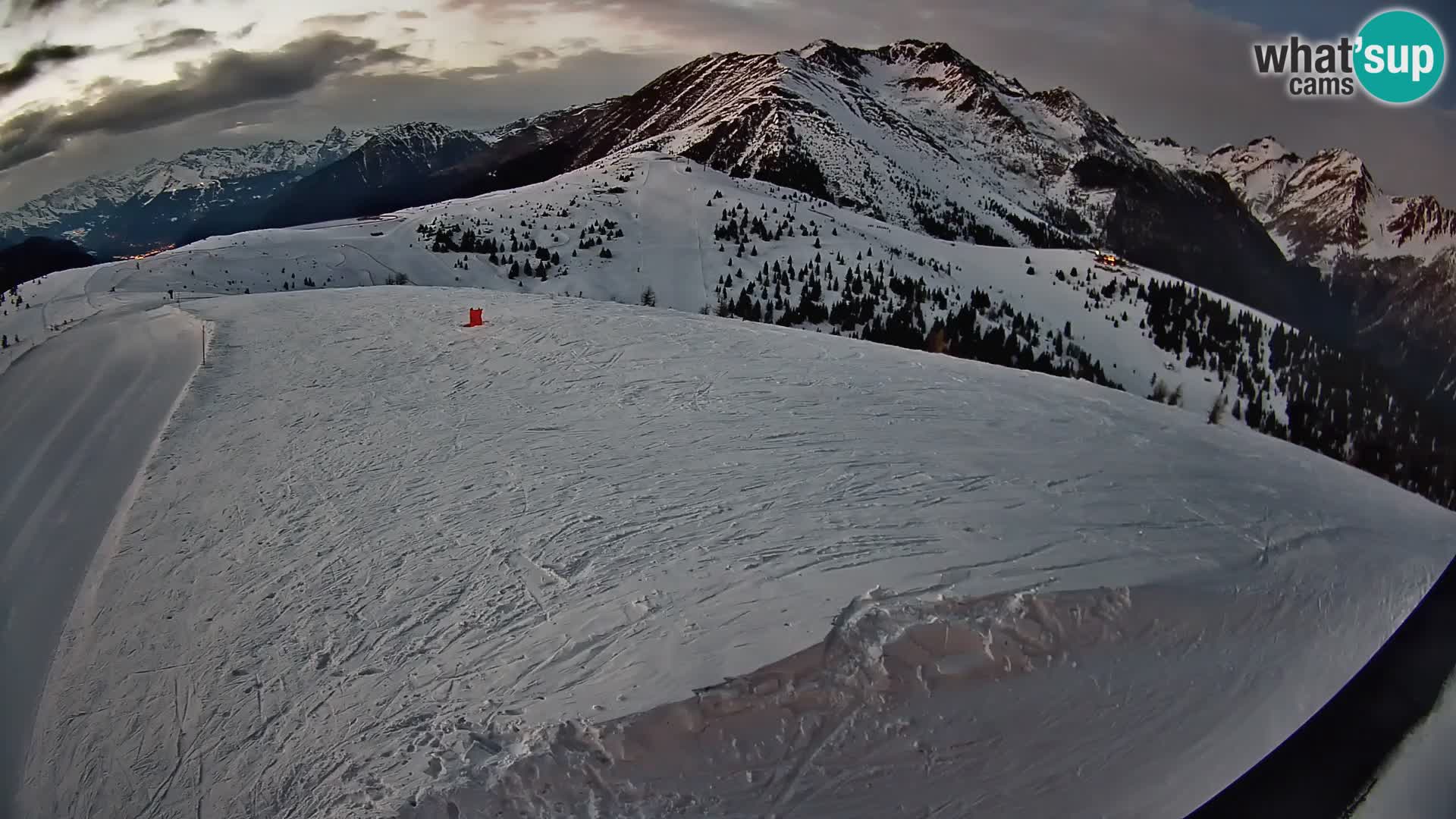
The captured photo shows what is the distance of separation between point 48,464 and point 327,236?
28.4 metres

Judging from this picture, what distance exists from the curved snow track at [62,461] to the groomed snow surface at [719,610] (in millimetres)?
274

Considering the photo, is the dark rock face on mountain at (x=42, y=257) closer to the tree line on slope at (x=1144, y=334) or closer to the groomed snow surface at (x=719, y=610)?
the tree line on slope at (x=1144, y=334)

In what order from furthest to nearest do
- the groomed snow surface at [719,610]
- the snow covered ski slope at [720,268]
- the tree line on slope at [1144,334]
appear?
the snow covered ski slope at [720,268] < the tree line on slope at [1144,334] < the groomed snow surface at [719,610]

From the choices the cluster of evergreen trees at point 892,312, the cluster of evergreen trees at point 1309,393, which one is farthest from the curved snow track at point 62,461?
the cluster of evergreen trees at point 892,312

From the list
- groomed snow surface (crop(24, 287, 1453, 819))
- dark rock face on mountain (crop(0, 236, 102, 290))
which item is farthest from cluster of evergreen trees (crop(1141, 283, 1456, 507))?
dark rock face on mountain (crop(0, 236, 102, 290))

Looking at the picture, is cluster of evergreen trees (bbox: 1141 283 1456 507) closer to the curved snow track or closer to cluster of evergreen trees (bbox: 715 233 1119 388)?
cluster of evergreen trees (bbox: 715 233 1119 388)

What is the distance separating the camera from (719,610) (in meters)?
5.66

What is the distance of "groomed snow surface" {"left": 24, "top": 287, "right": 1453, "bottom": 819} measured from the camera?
4.72 m

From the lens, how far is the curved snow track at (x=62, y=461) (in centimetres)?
652

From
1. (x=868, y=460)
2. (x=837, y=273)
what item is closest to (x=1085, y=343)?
(x=837, y=273)

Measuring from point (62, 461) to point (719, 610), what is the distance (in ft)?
32.1

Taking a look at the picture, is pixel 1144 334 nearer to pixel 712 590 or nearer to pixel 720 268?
pixel 720 268

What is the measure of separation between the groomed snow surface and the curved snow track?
10.8 inches

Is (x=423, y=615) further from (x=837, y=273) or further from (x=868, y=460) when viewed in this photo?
(x=837, y=273)
